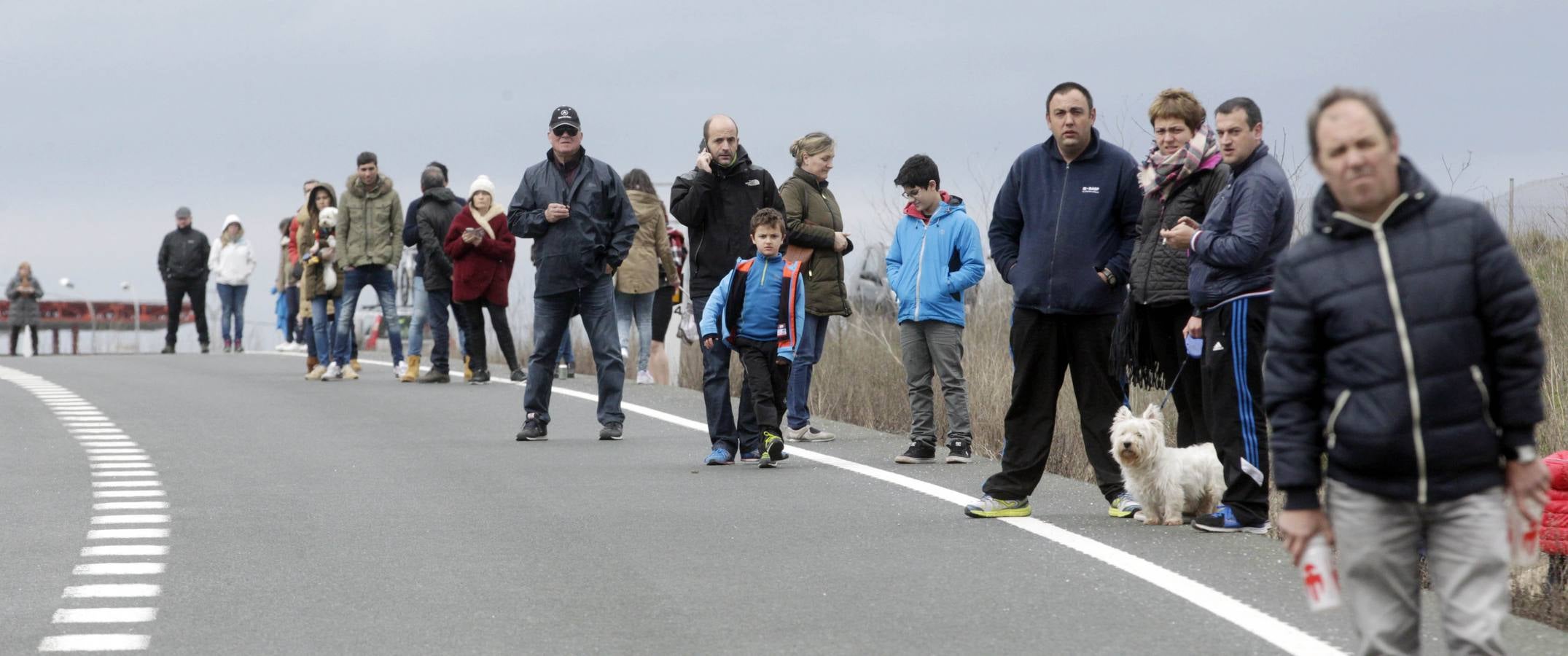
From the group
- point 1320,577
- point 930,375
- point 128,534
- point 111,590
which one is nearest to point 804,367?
point 930,375

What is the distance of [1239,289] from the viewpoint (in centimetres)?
822

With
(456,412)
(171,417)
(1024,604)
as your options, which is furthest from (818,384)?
(1024,604)

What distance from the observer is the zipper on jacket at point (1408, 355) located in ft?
14.2

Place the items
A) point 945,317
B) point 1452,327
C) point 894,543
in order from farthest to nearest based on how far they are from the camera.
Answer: point 945,317
point 894,543
point 1452,327

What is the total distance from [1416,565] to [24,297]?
31486mm

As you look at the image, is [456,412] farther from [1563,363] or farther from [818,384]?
[1563,363]

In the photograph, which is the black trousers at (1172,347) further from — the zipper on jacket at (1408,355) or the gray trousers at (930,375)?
the zipper on jacket at (1408,355)

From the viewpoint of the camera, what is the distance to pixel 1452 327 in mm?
4309

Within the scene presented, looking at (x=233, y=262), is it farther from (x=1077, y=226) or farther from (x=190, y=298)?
(x=1077, y=226)

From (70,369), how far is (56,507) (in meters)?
15.0

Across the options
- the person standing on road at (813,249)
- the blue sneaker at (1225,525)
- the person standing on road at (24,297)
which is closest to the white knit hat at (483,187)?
the person standing on road at (813,249)

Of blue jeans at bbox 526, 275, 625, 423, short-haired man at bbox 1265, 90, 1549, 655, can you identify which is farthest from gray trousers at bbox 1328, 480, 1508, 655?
blue jeans at bbox 526, 275, 625, 423

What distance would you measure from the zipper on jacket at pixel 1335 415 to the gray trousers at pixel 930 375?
7355 millimetres

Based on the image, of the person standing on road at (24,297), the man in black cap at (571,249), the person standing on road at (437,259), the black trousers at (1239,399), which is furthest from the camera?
the person standing on road at (24,297)
